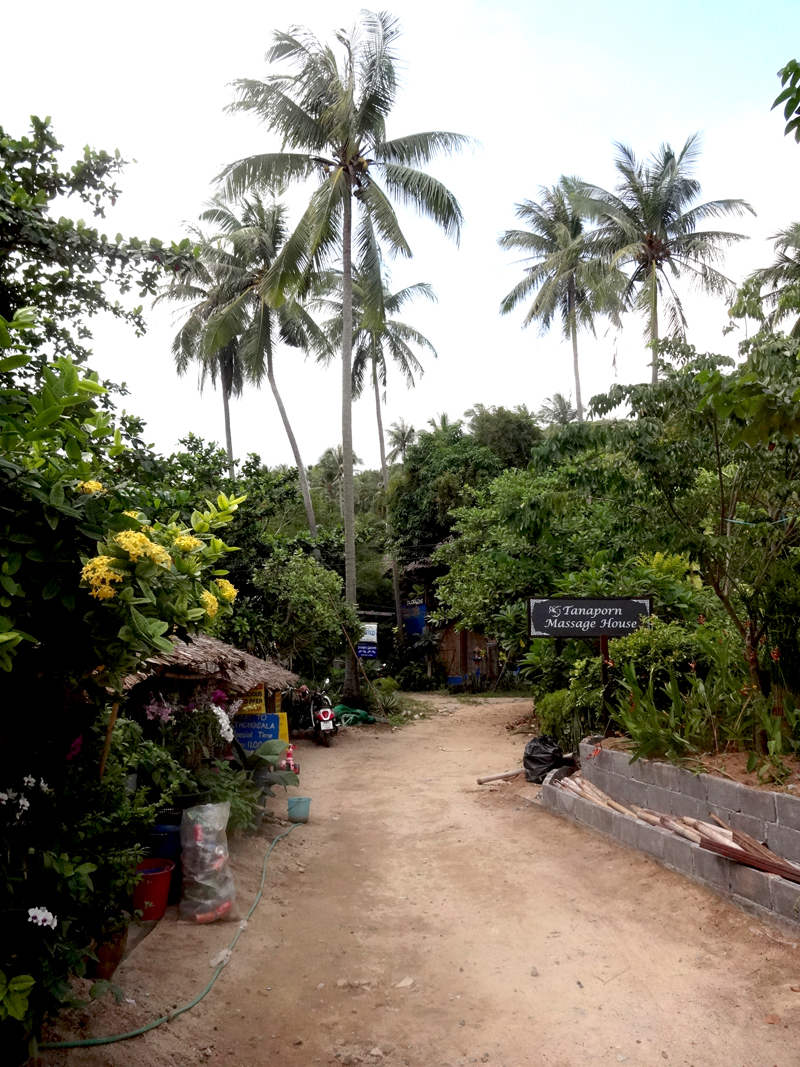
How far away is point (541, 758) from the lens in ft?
30.8

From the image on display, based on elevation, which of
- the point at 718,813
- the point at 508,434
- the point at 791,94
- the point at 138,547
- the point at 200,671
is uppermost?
the point at 508,434

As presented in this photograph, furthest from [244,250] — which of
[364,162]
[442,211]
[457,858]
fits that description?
[457,858]

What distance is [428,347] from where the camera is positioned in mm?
27031

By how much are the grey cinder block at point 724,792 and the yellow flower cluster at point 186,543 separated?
14.7 feet

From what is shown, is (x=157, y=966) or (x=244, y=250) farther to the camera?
(x=244, y=250)

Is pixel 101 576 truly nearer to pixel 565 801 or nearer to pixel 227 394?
pixel 565 801

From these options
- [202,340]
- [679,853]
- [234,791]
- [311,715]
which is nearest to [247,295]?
[202,340]

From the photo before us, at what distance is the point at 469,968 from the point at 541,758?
4.77 m

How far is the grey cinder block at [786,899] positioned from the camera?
4.55 meters

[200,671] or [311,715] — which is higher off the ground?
[200,671]

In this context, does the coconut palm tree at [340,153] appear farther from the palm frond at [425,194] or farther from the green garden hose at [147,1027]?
the green garden hose at [147,1027]

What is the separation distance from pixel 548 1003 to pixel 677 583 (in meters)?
6.99

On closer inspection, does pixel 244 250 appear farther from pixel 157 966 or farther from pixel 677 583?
pixel 157 966

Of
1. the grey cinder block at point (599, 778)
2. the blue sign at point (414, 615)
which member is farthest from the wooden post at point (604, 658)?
the blue sign at point (414, 615)
